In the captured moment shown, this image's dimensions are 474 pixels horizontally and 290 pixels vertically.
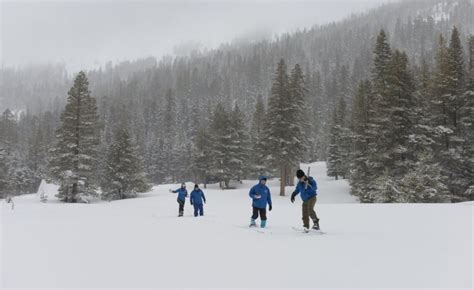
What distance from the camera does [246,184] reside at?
51.5m

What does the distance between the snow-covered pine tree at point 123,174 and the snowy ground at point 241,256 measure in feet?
90.2

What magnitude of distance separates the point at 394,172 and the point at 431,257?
2053 centimetres

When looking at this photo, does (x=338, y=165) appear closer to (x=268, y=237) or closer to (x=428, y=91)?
(x=428, y=91)

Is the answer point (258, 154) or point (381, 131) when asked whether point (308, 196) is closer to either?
point (381, 131)

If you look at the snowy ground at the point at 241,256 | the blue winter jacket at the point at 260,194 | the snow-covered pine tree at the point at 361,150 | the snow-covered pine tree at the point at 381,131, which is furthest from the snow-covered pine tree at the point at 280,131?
the snowy ground at the point at 241,256

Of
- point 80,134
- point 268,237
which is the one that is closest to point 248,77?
point 80,134

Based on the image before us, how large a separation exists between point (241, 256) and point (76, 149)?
1219 inches

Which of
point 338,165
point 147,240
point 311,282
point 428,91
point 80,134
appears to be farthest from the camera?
point 338,165

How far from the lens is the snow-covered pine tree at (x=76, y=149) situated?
33469 mm

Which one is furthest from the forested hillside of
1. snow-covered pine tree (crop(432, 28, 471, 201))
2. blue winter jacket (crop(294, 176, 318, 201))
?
blue winter jacket (crop(294, 176, 318, 201))

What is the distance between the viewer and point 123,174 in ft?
127

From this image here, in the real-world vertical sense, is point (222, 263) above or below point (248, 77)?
below

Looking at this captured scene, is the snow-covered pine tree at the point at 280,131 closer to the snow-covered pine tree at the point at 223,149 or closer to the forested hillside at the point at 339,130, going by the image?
the forested hillside at the point at 339,130

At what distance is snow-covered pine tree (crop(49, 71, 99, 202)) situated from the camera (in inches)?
1318
